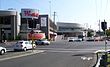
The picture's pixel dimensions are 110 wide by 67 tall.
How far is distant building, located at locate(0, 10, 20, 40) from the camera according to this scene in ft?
322

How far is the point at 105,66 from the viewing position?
17016 mm

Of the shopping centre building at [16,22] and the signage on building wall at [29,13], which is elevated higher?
the signage on building wall at [29,13]

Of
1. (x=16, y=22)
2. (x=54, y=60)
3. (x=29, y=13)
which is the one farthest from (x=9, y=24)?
(x=54, y=60)

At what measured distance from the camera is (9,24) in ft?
331

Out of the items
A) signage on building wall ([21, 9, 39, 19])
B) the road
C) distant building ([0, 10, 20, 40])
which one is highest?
signage on building wall ([21, 9, 39, 19])

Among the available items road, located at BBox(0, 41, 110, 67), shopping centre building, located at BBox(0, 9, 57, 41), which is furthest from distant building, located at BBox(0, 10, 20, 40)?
road, located at BBox(0, 41, 110, 67)

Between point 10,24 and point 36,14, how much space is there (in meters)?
12.2

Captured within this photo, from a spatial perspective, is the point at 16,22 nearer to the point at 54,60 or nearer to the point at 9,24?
the point at 9,24

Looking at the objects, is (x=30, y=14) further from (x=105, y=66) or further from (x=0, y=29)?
(x=105, y=66)

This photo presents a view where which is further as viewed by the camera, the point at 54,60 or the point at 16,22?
the point at 16,22

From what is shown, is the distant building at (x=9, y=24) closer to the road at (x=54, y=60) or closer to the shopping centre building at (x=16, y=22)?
the shopping centre building at (x=16, y=22)

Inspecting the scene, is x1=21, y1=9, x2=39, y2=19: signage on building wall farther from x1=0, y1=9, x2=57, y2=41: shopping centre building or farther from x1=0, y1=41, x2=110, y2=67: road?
x1=0, y1=41, x2=110, y2=67: road

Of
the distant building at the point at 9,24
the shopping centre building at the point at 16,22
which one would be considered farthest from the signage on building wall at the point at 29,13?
the distant building at the point at 9,24

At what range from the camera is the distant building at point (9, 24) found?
9812 centimetres
